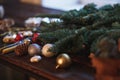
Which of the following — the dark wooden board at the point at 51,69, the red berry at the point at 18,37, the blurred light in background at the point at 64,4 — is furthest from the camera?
the blurred light in background at the point at 64,4

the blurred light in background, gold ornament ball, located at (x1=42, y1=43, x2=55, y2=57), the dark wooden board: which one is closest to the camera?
the dark wooden board

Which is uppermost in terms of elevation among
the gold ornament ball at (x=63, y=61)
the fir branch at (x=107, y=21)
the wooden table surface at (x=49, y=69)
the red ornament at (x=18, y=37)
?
the fir branch at (x=107, y=21)

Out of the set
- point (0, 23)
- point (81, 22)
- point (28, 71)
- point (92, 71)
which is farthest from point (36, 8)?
point (92, 71)

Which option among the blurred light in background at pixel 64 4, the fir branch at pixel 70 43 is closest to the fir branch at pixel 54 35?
the fir branch at pixel 70 43

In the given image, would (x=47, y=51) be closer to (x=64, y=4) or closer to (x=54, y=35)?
(x=54, y=35)

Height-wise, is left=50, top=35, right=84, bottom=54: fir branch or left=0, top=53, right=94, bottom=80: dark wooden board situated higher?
left=50, top=35, right=84, bottom=54: fir branch

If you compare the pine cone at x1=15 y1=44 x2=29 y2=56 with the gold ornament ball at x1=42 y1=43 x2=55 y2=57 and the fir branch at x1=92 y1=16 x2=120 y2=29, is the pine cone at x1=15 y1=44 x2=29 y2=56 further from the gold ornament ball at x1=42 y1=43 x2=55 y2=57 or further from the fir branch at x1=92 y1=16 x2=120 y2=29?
the fir branch at x1=92 y1=16 x2=120 y2=29

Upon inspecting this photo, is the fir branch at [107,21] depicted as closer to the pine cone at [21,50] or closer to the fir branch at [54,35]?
the fir branch at [54,35]

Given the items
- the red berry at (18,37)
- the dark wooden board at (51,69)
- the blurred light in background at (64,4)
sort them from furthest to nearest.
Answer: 1. the blurred light in background at (64,4)
2. the red berry at (18,37)
3. the dark wooden board at (51,69)

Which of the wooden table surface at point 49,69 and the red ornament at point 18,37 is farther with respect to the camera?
the red ornament at point 18,37

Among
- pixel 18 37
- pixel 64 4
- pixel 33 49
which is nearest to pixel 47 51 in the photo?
pixel 33 49

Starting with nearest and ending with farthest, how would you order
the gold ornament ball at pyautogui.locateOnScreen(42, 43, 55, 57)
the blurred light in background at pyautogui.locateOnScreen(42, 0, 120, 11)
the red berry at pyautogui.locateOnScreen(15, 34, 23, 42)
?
the gold ornament ball at pyautogui.locateOnScreen(42, 43, 55, 57) < the red berry at pyautogui.locateOnScreen(15, 34, 23, 42) < the blurred light in background at pyautogui.locateOnScreen(42, 0, 120, 11)

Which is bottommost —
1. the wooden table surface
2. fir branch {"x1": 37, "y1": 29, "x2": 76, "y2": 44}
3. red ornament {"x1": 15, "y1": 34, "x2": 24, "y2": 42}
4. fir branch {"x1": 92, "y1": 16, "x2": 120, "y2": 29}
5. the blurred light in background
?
the wooden table surface

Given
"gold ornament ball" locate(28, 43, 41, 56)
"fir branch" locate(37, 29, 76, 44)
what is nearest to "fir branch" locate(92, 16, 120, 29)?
"fir branch" locate(37, 29, 76, 44)
